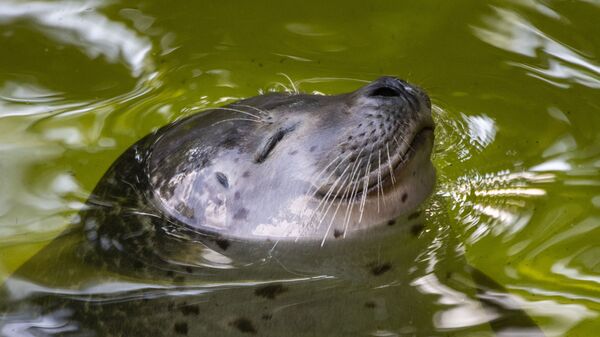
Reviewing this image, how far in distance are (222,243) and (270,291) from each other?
10.9 inches

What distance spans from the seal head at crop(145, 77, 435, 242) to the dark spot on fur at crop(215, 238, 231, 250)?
0.02 meters

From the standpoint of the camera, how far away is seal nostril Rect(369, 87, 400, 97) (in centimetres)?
354

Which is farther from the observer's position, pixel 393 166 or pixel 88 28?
pixel 88 28

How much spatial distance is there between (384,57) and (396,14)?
32cm

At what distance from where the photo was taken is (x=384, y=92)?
140 inches

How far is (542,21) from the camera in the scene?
514 cm

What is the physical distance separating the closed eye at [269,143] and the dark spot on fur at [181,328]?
2.16 ft

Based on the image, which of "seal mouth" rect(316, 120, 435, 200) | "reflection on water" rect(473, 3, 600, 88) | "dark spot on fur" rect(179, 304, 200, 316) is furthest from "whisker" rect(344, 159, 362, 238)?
"reflection on water" rect(473, 3, 600, 88)

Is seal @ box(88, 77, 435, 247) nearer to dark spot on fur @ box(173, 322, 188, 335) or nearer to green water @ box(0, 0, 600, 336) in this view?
dark spot on fur @ box(173, 322, 188, 335)

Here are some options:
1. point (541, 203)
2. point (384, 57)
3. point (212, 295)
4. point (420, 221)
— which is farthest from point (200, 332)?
point (384, 57)

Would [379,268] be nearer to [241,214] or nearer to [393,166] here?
[393,166]

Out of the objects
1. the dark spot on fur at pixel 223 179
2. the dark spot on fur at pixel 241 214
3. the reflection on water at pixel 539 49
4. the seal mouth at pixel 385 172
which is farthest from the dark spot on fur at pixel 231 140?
the reflection on water at pixel 539 49

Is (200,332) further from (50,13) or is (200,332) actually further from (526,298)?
(50,13)

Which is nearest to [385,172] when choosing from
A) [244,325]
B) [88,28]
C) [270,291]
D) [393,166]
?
[393,166]
